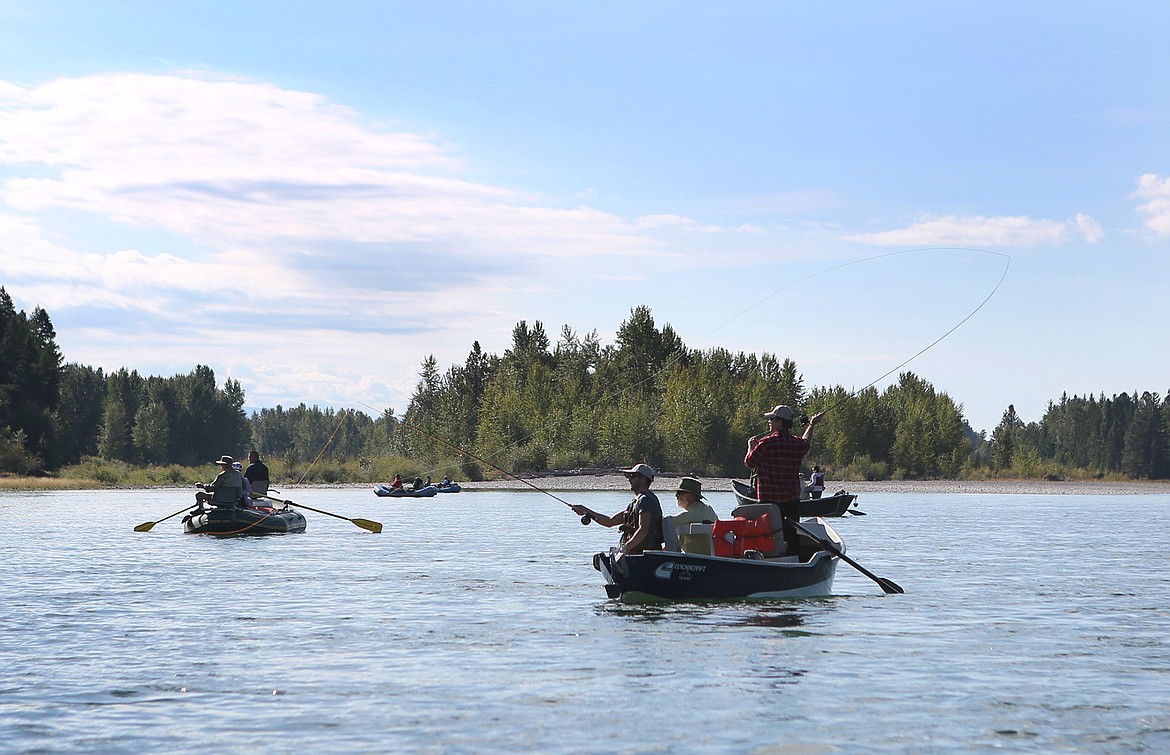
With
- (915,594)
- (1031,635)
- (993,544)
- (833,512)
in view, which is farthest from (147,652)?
(833,512)

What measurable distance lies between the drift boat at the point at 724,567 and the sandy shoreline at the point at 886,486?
3056 inches

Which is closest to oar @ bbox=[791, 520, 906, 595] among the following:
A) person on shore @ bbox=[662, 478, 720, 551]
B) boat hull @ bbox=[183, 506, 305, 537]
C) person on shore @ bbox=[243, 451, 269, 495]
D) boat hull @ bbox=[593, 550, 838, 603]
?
boat hull @ bbox=[593, 550, 838, 603]

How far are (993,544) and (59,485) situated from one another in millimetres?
→ 78667

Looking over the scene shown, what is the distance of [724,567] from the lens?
18.7m

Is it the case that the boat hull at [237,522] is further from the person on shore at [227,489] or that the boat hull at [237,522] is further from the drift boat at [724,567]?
the drift boat at [724,567]

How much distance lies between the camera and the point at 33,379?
109688 millimetres

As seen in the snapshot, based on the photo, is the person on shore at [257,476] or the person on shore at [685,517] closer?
the person on shore at [685,517]

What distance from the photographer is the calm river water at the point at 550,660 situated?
10.6 meters

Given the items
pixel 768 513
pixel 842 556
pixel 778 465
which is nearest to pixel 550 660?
pixel 768 513

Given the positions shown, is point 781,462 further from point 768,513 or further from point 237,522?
point 237,522

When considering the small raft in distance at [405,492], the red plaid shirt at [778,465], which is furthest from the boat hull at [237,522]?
the small raft in distance at [405,492]

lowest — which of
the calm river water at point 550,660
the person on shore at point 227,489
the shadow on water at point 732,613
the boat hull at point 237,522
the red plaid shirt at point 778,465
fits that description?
the calm river water at point 550,660

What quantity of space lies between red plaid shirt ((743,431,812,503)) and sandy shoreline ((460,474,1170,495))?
77.3m

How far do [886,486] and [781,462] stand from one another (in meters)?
94.3
